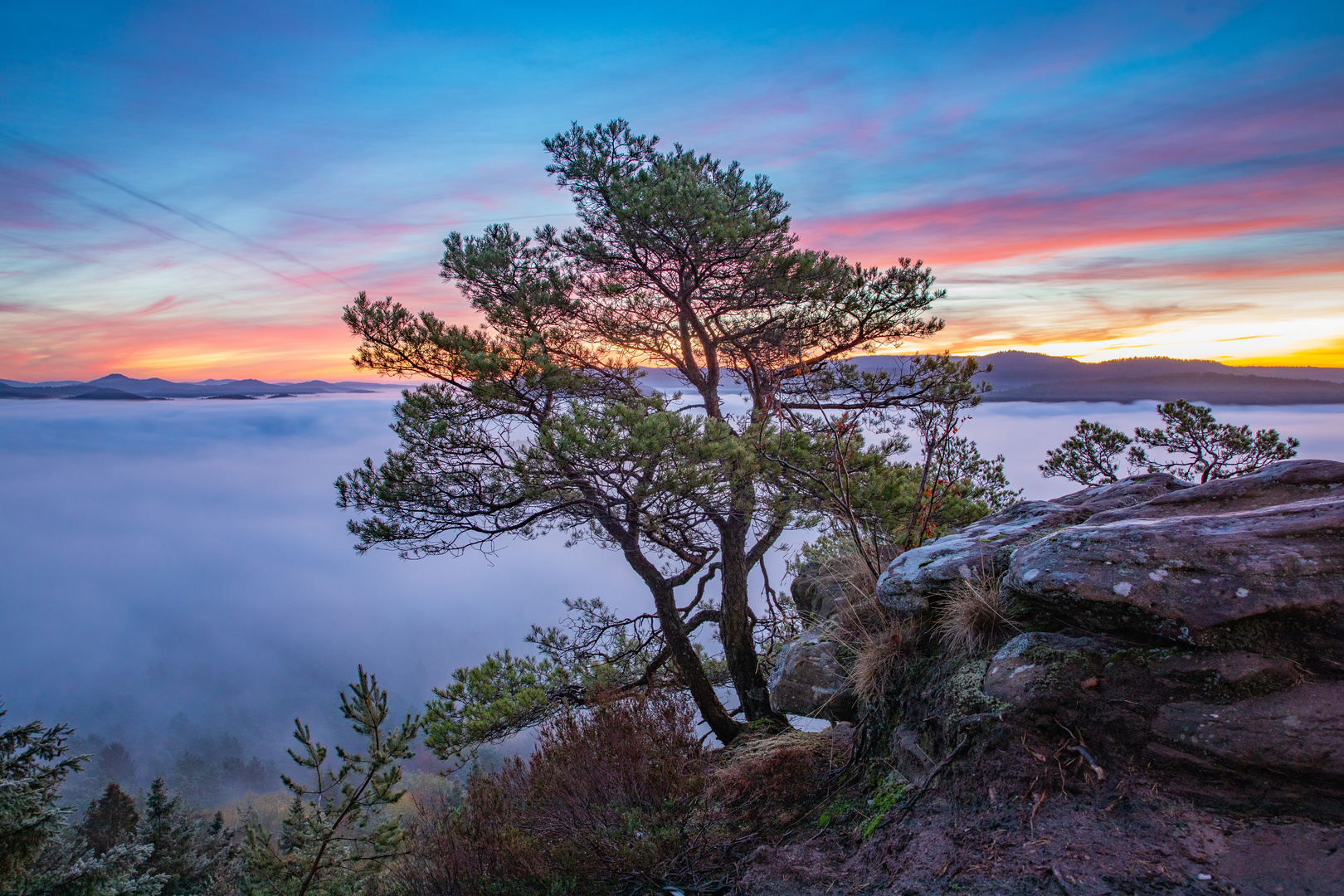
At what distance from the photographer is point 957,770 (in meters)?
3.52

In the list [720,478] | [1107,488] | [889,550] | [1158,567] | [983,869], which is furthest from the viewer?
[720,478]

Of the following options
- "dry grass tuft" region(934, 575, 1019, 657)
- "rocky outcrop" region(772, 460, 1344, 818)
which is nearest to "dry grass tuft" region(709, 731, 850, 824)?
"dry grass tuft" region(934, 575, 1019, 657)

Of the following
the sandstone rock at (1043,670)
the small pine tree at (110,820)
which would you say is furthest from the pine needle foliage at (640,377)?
the small pine tree at (110,820)

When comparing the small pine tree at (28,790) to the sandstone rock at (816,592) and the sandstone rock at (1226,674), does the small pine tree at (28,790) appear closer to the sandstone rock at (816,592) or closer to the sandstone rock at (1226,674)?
the sandstone rock at (816,592)

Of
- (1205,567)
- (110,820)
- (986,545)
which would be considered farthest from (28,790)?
(110,820)

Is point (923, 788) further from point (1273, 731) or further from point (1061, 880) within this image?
point (1273, 731)

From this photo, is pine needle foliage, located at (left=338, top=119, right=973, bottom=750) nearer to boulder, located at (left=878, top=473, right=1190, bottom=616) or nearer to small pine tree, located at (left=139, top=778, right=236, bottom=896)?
boulder, located at (left=878, top=473, right=1190, bottom=616)

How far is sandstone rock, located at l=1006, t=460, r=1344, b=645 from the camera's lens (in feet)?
9.39

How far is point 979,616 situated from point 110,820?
27.3 meters

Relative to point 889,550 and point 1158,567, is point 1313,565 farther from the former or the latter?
point 889,550

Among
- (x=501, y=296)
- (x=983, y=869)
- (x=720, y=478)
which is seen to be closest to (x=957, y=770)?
(x=983, y=869)

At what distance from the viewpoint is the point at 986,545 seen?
4469 mm

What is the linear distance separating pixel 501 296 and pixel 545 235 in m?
1.17

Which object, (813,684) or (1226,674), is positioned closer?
(1226,674)
